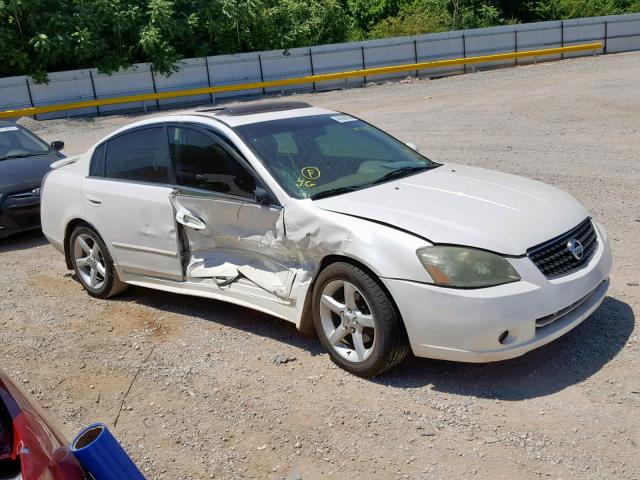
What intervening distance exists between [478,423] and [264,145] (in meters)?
2.45

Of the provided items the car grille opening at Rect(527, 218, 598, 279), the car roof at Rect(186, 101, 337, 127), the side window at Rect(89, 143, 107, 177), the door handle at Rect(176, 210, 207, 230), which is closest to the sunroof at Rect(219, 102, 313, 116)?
the car roof at Rect(186, 101, 337, 127)

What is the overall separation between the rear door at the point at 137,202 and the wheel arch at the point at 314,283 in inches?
50.8

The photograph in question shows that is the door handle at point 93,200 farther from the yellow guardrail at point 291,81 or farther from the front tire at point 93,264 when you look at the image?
the yellow guardrail at point 291,81

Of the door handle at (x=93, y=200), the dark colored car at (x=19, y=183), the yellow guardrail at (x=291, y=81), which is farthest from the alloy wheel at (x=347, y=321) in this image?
the yellow guardrail at (x=291, y=81)

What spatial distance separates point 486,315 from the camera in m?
3.91

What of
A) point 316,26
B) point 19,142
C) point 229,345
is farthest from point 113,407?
point 316,26

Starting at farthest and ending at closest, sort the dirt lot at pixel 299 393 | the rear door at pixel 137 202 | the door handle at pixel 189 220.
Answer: the rear door at pixel 137 202 < the door handle at pixel 189 220 < the dirt lot at pixel 299 393

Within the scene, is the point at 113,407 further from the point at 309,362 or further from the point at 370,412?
the point at 370,412

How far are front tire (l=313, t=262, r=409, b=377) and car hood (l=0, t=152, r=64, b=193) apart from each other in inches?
225

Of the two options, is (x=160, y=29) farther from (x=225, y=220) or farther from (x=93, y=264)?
(x=225, y=220)

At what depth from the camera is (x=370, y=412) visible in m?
4.05

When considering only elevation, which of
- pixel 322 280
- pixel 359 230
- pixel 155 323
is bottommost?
pixel 155 323

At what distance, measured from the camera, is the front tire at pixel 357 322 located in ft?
13.7

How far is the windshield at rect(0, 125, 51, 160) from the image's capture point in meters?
9.69
